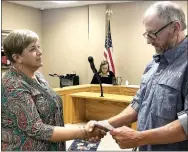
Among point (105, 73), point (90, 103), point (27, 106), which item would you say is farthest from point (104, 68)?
point (27, 106)

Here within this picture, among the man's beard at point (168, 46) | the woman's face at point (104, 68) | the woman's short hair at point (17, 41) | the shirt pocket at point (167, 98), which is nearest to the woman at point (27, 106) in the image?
the woman's short hair at point (17, 41)

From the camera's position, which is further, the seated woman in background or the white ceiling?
→ the white ceiling

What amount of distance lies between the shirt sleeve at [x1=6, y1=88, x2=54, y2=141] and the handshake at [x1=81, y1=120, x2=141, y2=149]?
0.32 meters

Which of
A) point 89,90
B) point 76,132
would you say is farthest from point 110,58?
point 76,132

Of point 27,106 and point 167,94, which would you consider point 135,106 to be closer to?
point 167,94

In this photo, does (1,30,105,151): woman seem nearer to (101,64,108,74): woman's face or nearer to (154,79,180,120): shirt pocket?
(154,79,180,120): shirt pocket

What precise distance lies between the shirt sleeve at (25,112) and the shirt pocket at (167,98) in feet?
1.92

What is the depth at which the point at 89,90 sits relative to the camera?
5.30m

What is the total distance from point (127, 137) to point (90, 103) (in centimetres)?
361

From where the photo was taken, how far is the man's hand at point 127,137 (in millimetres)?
1322

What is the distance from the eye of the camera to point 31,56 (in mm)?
1444

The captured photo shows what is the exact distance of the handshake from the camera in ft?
4.39

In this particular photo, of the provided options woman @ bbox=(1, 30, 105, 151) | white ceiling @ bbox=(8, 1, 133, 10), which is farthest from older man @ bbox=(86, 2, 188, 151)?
white ceiling @ bbox=(8, 1, 133, 10)

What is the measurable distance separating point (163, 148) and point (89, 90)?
156 inches
